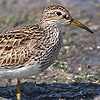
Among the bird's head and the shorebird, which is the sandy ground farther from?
the bird's head

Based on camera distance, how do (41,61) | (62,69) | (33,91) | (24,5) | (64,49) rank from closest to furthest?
(41,61), (33,91), (62,69), (64,49), (24,5)

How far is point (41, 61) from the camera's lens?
7480 mm

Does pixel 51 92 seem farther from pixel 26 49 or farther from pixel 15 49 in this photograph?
pixel 15 49

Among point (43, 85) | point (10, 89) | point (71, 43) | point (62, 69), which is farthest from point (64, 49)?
point (10, 89)

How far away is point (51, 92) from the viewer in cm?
866

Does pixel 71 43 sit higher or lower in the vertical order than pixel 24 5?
lower

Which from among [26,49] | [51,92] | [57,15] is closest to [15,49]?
[26,49]

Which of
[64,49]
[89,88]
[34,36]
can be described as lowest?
[89,88]

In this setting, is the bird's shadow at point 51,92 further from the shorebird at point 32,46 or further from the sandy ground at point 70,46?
the shorebird at point 32,46

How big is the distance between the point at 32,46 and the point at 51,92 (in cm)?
202

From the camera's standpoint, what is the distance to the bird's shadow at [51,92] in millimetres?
8414

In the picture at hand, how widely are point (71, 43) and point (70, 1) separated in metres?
6.35

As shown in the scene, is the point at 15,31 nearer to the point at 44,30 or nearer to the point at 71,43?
→ the point at 44,30

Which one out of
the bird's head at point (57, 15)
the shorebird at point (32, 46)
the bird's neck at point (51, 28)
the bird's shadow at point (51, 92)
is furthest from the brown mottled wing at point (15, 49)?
the bird's shadow at point (51, 92)
